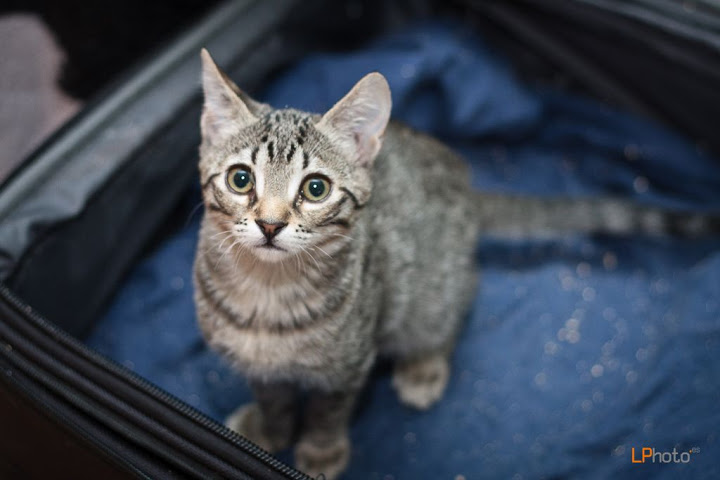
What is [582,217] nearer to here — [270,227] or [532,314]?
[532,314]

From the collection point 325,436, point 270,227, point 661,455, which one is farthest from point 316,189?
point 661,455

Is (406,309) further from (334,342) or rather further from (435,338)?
(334,342)

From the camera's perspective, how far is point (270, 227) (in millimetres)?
915

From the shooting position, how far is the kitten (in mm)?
971

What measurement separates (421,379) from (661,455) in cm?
54

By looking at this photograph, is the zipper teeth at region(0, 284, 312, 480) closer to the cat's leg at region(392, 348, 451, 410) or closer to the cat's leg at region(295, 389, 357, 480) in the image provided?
the cat's leg at region(295, 389, 357, 480)

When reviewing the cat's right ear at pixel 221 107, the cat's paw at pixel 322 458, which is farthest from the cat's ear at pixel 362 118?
the cat's paw at pixel 322 458

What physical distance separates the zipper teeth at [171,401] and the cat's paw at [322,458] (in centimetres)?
41

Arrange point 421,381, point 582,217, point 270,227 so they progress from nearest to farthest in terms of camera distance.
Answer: point 270,227 < point 421,381 < point 582,217

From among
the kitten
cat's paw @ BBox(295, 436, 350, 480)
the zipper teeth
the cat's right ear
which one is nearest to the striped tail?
the kitten

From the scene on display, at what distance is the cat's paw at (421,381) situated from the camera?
5.13 ft

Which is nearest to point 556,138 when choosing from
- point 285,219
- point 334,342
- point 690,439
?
point 690,439

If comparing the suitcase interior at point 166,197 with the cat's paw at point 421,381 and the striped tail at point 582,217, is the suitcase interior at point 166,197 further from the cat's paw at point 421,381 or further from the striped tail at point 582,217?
the striped tail at point 582,217

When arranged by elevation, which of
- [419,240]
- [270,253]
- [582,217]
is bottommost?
[582,217]
